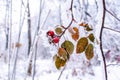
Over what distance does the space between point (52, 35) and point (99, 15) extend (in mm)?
91

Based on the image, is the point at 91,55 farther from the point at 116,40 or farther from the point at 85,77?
the point at 116,40

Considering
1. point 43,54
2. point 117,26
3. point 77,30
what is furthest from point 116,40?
point 77,30

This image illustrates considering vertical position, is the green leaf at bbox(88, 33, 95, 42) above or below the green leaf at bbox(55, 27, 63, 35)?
below

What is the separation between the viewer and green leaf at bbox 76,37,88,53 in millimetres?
504

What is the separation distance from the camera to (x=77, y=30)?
0.54 m

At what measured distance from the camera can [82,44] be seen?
1.66 feet

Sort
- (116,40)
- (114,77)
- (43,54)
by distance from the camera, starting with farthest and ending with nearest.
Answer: (43,54), (116,40), (114,77)

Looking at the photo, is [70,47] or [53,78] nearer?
[70,47]

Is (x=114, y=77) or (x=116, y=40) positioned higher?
(x=116, y=40)

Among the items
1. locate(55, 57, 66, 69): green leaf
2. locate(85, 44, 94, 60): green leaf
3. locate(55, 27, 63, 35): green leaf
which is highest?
locate(55, 27, 63, 35): green leaf

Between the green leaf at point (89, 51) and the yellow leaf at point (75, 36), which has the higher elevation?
the yellow leaf at point (75, 36)

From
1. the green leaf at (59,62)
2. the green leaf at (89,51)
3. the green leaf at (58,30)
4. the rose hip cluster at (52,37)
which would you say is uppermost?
the green leaf at (58,30)

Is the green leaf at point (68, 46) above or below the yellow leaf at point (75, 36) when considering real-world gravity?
below

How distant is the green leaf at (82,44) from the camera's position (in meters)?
0.50
